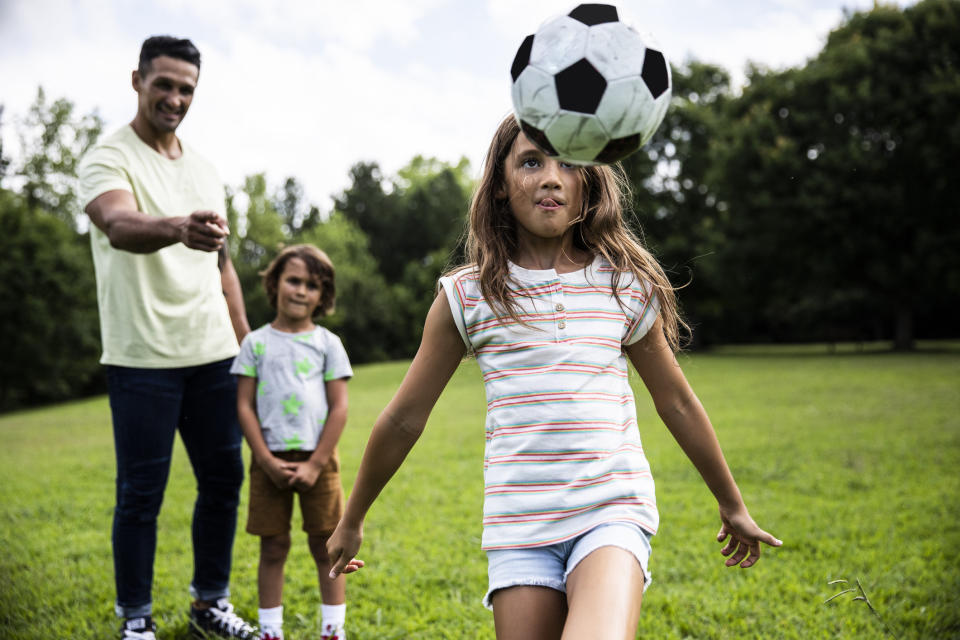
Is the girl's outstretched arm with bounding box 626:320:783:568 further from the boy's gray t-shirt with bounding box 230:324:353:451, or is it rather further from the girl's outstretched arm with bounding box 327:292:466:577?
the boy's gray t-shirt with bounding box 230:324:353:451

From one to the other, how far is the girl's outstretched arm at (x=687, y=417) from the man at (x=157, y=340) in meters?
1.71

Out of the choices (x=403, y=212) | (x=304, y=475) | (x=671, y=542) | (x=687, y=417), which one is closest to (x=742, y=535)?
(x=687, y=417)

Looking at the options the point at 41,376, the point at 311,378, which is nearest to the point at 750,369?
the point at 311,378

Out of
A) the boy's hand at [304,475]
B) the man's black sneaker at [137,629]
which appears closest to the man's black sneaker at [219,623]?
the man's black sneaker at [137,629]

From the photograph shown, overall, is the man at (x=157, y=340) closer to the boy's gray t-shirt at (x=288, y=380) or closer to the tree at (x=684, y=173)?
the boy's gray t-shirt at (x=288, y=380)

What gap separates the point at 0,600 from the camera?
13.3 feet

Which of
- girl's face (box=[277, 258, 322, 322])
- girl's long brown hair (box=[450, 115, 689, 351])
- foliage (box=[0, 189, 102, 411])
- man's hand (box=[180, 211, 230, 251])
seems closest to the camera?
girl's long brown hair (box=[450, 115, 689, 351])

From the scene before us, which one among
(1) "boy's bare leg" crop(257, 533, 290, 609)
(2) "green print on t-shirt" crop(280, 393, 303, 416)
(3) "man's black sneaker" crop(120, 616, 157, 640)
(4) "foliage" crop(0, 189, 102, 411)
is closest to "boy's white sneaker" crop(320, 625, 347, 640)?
(1) "boy's bare leg" crop(257, 533, 290, 609)

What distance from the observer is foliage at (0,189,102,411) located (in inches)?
1040

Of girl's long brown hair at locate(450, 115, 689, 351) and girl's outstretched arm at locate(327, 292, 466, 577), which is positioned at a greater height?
girl's long brown hair at locate(450, 115, 689, 351)

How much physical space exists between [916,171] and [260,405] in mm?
24855

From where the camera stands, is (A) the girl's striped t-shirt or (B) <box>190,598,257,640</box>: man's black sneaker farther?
(B) <box>190,598,257,640</box>: man's black sneaker

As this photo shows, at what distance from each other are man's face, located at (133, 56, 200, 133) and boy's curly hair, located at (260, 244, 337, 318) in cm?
80

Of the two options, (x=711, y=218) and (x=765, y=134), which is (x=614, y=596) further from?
(x=711, y=218)
